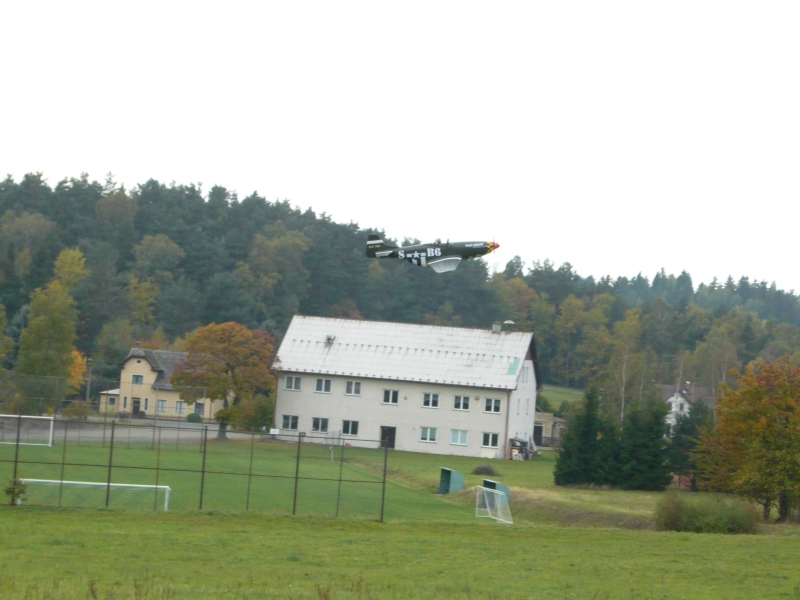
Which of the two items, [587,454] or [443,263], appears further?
[587,454]

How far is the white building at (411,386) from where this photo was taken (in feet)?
195

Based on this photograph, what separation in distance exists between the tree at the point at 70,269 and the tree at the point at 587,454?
230ft

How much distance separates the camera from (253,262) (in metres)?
119

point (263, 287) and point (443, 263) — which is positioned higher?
point (263, 287)

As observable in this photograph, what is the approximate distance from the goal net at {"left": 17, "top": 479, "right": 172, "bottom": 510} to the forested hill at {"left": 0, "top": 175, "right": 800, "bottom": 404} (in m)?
65.4

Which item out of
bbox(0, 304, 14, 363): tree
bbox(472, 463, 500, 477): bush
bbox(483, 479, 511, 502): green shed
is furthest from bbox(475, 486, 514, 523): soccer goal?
bbox(0, 304, 14, 363): tree

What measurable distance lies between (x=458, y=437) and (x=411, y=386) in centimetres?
457

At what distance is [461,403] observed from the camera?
2362 inches

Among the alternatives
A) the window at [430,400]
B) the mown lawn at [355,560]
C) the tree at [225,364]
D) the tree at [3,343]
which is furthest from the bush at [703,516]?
the tree at [3,343]

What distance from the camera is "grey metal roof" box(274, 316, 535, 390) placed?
199ft

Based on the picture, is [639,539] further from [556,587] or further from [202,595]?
[202,595]

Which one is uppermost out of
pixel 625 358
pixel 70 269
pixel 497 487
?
pixel 70 269

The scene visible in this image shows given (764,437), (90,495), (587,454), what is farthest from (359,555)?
(587,454)

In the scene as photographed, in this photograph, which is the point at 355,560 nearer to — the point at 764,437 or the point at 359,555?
the point at 359,555
